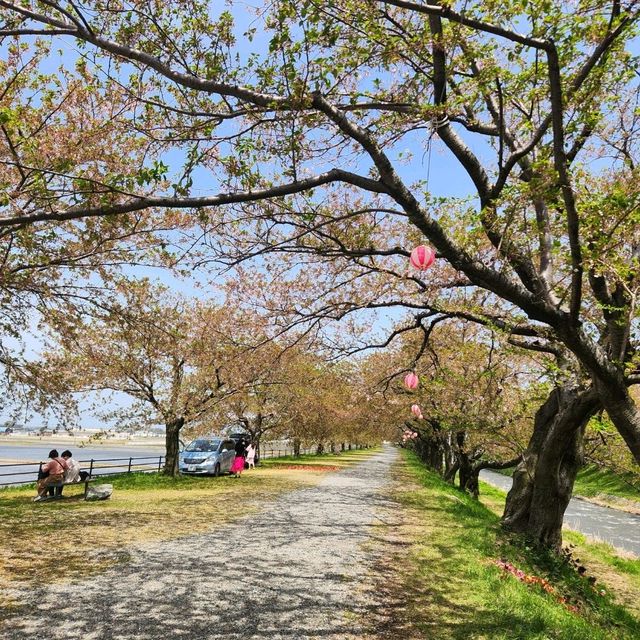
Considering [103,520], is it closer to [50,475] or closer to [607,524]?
[50,475]

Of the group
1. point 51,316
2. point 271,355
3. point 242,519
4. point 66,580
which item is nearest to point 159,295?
point 271,355

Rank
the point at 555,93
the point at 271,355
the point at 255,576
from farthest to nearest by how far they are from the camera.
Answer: the point at 271,355 < the point at 255,576 < the point at 555,93

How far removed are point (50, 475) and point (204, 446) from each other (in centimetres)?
1068

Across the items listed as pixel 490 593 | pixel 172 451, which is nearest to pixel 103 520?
pixel 490 593

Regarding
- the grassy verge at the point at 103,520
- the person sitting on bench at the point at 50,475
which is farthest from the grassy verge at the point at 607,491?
the person sitting on bench at the point at 50,475

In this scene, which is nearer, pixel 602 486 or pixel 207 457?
pixel 207 457

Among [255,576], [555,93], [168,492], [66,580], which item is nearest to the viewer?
[555,93]

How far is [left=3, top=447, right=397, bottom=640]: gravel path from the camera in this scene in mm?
4848

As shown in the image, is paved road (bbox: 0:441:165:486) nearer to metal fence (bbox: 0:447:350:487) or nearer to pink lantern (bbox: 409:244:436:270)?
metal fence (bbox: 0:447:350:487)

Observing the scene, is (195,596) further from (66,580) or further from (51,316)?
(51,316)

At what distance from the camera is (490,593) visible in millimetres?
6574

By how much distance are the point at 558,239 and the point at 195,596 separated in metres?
6.28

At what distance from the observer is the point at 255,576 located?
6859 mm

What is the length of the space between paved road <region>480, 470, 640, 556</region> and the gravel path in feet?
61.7
